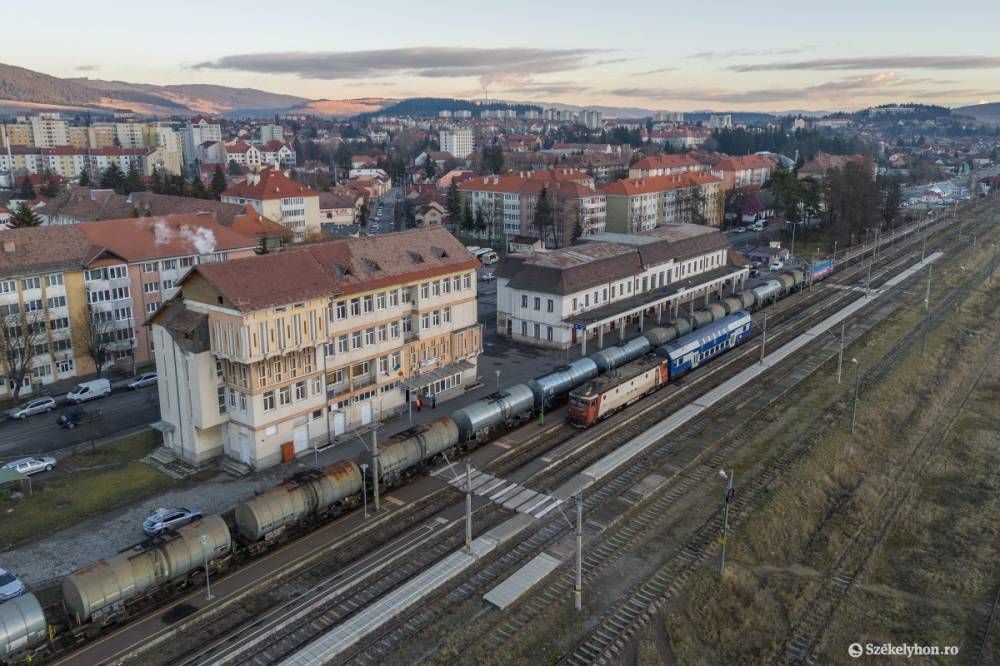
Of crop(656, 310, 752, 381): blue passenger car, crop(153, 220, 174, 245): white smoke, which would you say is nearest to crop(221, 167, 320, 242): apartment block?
crop(153, 220, 174, 245): white smoke

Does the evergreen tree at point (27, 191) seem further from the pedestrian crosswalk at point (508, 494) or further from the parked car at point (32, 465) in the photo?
the pedestrian crosswalk at point (508, 494)

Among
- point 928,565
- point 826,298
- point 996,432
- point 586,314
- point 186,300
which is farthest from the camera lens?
point 826,298

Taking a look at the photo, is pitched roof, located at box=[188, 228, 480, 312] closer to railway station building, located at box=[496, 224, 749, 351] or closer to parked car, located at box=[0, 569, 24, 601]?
railway station building, located at box=[496, 224, 749, 351]

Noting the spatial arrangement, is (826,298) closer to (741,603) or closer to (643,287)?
(643,287)

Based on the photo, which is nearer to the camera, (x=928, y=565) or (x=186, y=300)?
(x=928, y=565)

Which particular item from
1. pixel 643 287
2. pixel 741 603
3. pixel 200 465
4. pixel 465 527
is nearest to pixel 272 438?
pixel 200 465

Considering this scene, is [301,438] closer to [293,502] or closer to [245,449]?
[245,449]

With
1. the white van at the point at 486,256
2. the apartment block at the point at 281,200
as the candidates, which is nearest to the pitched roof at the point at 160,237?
the white van at the point at 486,256

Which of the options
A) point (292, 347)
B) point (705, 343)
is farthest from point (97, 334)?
point (705, 343)
